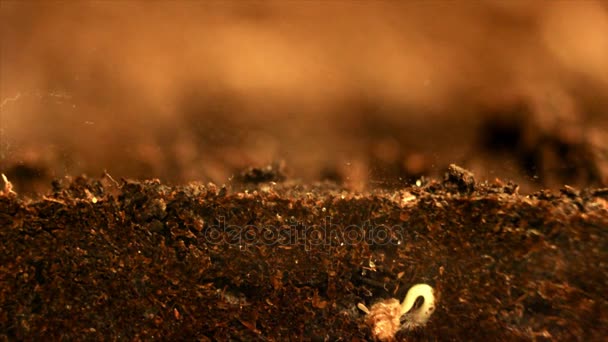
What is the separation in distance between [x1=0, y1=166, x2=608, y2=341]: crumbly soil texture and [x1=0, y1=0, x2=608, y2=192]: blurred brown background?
0.13 ft

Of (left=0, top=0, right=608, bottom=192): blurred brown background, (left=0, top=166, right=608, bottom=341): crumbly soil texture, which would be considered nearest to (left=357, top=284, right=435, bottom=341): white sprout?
(left=0, top=166, right=608, bottom=341): crumbly soil texture

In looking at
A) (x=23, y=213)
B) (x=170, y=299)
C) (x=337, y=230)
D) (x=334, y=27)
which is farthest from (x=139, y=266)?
(x=334, y=27)

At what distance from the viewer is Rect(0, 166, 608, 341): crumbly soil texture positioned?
71cm

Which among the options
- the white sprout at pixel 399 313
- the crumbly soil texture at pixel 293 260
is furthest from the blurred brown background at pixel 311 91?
the white sprout at pixel 399 313

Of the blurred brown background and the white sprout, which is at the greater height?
the blurred brown background

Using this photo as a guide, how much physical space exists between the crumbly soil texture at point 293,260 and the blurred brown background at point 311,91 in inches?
1.5

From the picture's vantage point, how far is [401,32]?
793 mm

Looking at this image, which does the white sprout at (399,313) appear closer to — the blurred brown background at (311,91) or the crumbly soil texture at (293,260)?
the crumbly soil texture at (293,260)

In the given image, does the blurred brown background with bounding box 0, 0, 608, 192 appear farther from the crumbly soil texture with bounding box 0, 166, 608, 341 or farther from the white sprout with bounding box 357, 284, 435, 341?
the white sprout with bounding box 357, 284, 435, 341

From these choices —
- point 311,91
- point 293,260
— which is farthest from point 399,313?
point 311,91

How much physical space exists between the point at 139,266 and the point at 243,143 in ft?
0.80

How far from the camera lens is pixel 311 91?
2.59ft

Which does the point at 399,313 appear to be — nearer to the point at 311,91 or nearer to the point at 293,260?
the point at 293,260

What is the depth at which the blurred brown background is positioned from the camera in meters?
0.76
